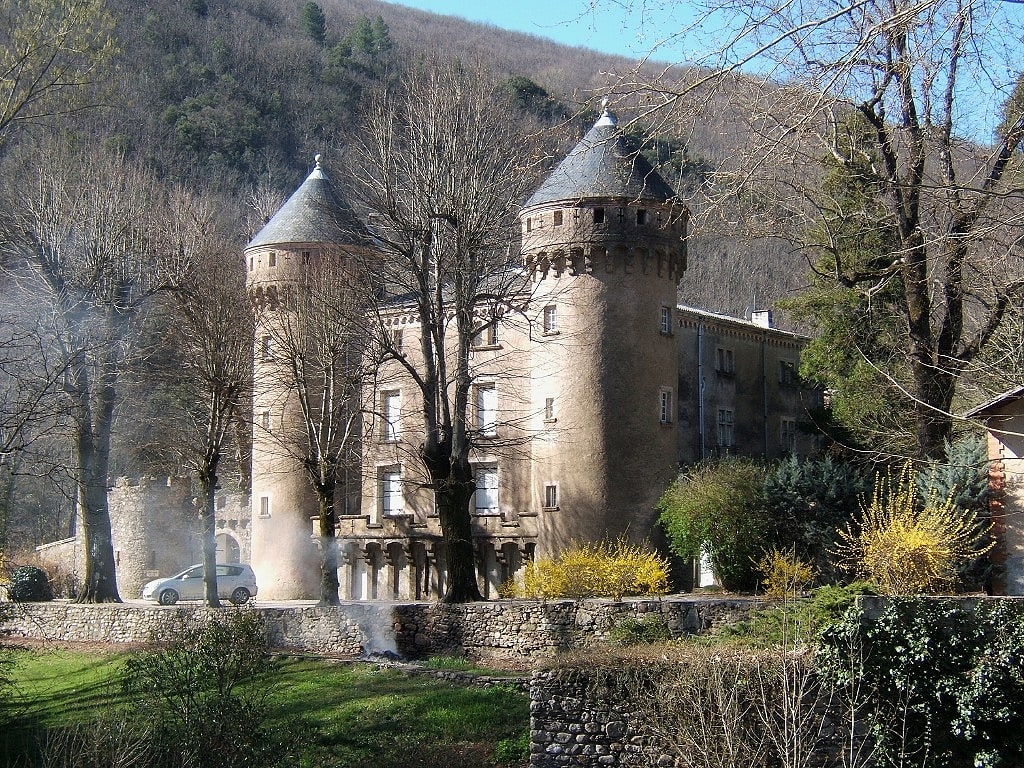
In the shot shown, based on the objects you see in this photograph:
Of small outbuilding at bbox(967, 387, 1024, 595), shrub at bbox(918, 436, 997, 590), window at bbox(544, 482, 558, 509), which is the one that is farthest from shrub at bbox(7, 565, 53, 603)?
small outbuilding at bbox(967, 387, 1024, 595)

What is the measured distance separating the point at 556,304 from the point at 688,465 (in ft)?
19.3

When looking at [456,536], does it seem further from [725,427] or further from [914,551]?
[725,427]

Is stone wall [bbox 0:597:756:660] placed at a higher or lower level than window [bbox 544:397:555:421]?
lower

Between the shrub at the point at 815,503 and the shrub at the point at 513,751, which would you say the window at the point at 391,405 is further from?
the shrub at the point at 513,751

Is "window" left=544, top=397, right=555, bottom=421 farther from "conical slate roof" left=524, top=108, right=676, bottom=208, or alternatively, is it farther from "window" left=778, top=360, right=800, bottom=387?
"window" left=778, top=360, right=800, bottom=387

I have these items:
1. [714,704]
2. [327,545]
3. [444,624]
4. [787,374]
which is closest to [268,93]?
[787,374]

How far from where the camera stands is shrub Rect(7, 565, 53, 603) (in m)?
37.8

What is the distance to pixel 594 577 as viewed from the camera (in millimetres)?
25953

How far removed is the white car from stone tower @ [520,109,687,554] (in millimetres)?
10216

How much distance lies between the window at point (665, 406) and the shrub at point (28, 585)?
63.5 feet

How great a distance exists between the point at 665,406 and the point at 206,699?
19.8 meters

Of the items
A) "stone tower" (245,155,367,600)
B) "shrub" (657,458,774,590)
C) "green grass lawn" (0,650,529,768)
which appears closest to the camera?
"green grass lawn" (0,650,529,768)

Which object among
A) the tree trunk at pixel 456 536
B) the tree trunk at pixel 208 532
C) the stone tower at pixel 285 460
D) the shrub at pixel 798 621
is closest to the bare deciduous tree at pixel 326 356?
the tree trunk at pixel 208 532

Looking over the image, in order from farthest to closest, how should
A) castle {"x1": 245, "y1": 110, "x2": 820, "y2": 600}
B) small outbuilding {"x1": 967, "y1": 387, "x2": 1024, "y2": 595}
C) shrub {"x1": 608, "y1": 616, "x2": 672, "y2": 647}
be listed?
castle {"x1": 245, "y1": 110, "x2": 820, "y2": 600} < small outbuilding {"x1": 967, "y1": 387, "x2": 1024, "y2": 595} < shrub {"x1": 608, "y1": 616, "x2": 672, "y2": 647}
